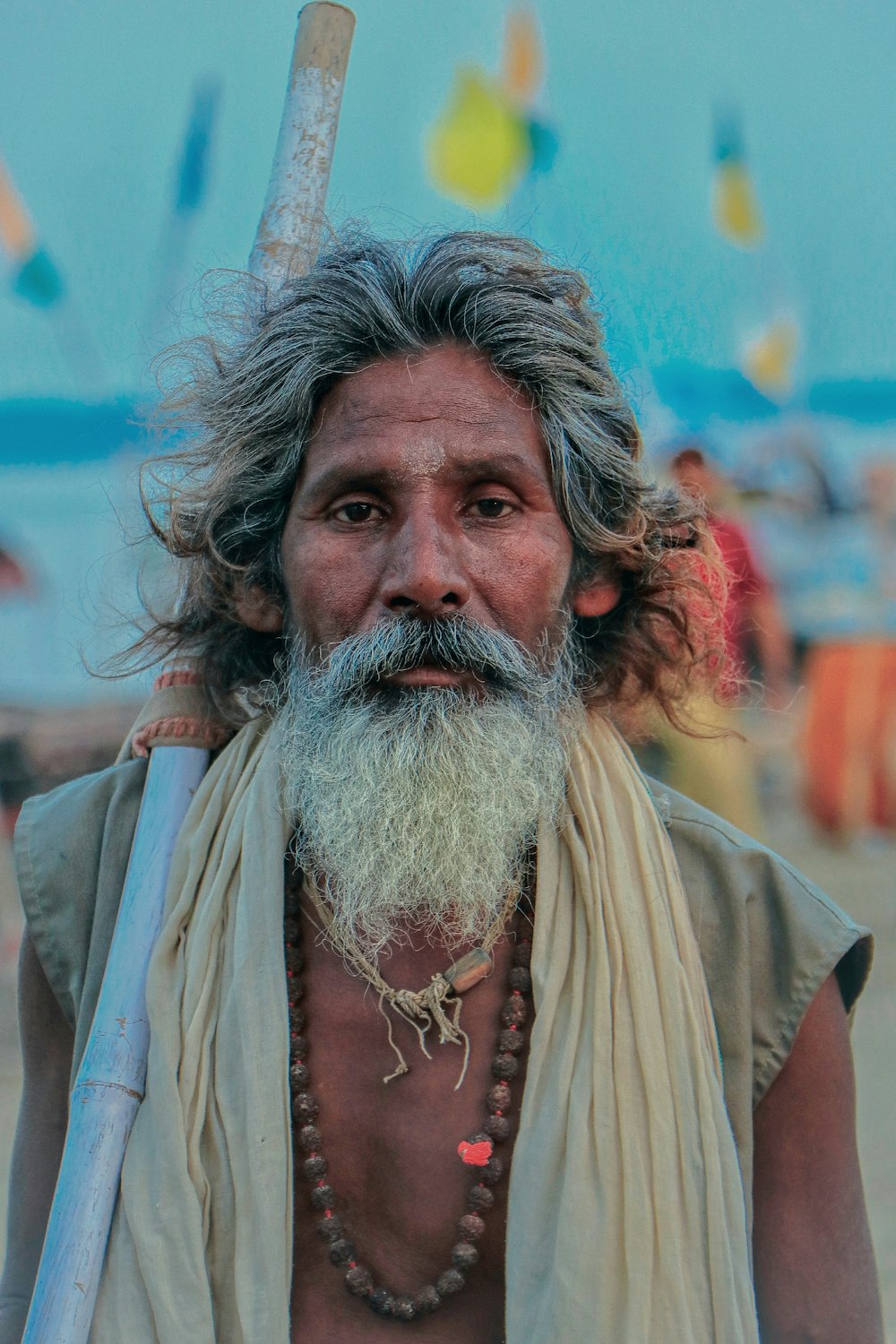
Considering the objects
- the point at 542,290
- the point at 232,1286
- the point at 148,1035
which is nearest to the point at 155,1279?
the point at 232,1286

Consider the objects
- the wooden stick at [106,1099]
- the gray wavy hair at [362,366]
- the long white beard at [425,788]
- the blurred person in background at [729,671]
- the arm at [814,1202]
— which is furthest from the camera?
the blurred person in background at [729,671]

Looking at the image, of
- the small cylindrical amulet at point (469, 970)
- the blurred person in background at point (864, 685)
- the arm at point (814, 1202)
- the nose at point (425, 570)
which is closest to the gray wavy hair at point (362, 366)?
the nose at point (425, 570)

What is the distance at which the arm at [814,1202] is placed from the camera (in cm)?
180

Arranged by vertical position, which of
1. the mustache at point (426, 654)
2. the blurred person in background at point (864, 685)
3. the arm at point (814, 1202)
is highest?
the blurred person in background at point (864, 685)

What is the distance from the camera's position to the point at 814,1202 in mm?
1837

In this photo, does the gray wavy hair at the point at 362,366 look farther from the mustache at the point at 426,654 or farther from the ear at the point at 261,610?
the mustache at the point at 426,654

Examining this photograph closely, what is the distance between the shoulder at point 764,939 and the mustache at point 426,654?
0.41 metres

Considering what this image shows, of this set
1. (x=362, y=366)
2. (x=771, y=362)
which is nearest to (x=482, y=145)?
(x=771, y=362)

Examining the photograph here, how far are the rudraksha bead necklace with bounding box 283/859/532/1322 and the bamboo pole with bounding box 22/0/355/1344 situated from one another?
0.81 feet

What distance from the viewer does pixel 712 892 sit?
1.95m

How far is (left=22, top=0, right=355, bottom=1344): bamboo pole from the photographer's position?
5.48 feet

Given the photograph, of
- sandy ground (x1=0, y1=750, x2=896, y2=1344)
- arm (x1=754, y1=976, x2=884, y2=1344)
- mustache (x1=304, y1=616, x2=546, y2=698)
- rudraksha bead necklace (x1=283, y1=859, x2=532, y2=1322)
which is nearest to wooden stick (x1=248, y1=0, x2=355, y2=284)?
mustache (x1=304, y1=616, x2=546, y2=698)

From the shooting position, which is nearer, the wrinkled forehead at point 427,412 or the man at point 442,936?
the man at point 442,936

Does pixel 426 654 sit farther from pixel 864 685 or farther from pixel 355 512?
pixel 864 685
